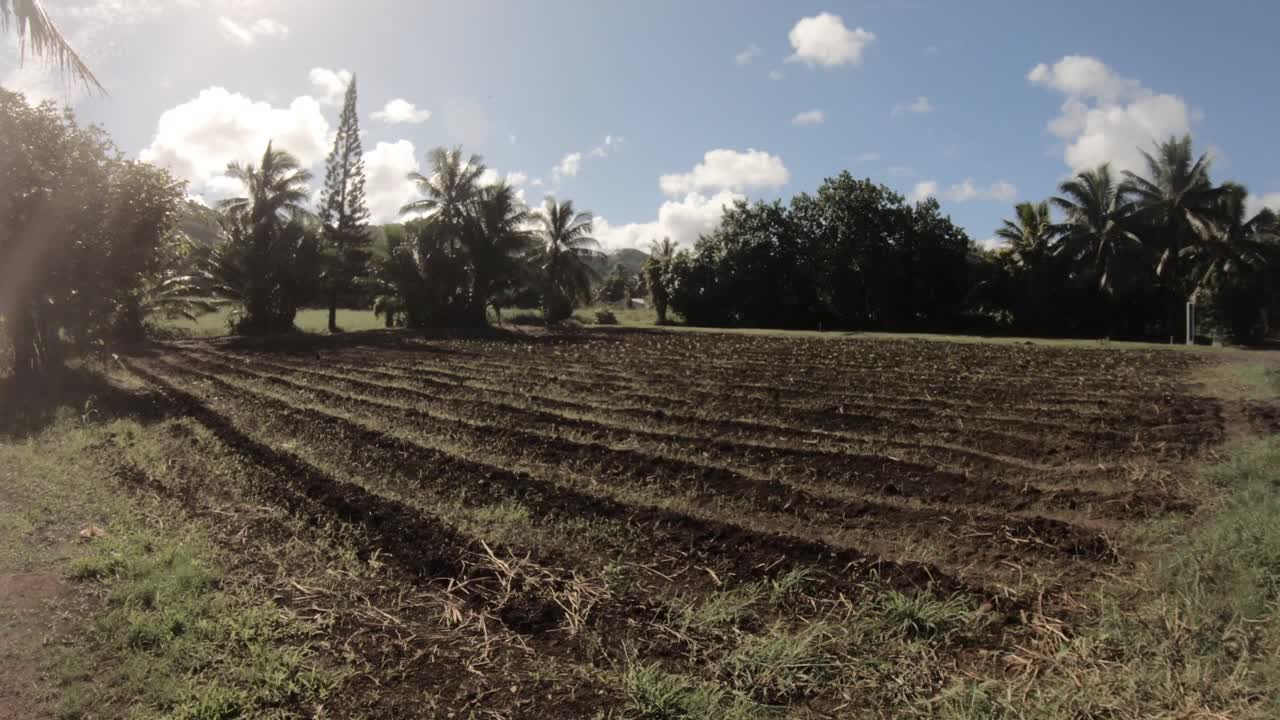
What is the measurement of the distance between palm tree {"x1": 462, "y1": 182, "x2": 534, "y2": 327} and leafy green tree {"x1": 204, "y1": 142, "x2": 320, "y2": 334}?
6.56m

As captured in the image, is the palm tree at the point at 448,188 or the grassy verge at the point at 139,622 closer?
the grassy verge at the point at 139,622

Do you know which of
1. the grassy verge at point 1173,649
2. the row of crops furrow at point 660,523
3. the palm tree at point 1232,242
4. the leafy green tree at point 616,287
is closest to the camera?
the grassy verge at point 1173,649

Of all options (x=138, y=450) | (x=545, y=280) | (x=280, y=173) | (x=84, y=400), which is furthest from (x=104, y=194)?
(x=545, y=280)

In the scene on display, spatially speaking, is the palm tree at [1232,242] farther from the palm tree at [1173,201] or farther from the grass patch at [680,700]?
the grass patch at [680,700]

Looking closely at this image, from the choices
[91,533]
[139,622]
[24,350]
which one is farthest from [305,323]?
[139,622]

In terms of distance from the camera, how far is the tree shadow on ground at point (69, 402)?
10.2 metres

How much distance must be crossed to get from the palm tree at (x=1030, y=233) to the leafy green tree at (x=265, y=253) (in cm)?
2979

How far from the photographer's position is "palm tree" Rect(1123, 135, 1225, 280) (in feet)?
101

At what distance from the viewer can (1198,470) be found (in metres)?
6.82

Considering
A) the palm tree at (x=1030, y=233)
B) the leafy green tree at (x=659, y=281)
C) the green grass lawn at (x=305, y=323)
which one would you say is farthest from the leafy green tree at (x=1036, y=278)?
the green grass lawn at (x=305, y=323)

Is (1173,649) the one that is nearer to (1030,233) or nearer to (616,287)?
(1030,233)

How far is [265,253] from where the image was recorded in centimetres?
2914

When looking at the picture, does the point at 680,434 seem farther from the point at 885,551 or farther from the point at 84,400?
the point at 84,400

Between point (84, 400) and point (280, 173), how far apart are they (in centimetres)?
2054
